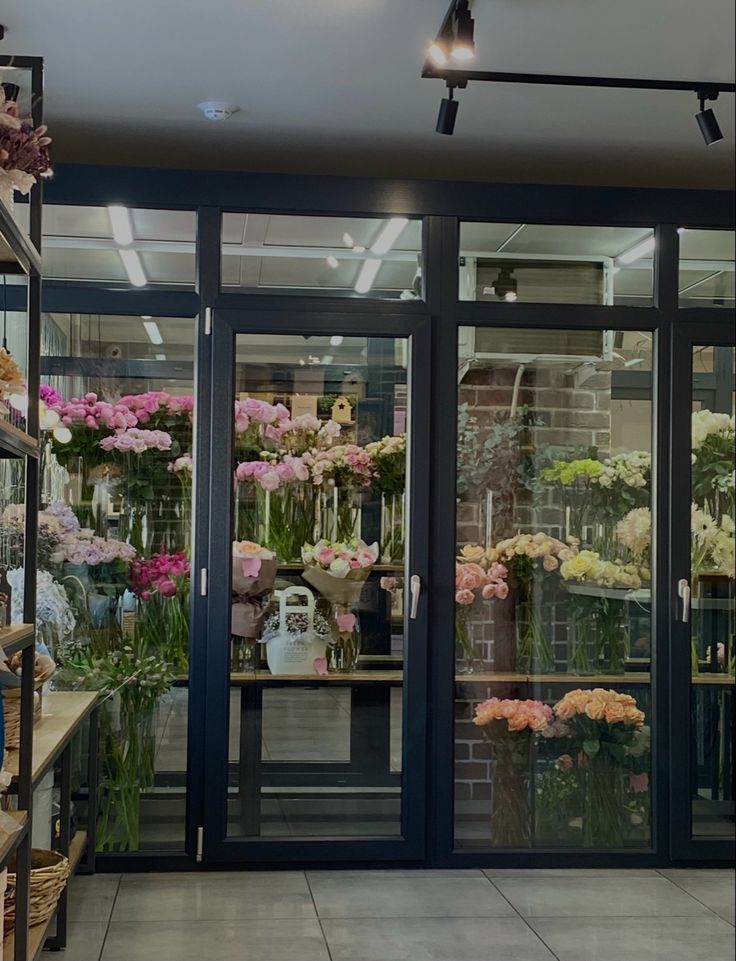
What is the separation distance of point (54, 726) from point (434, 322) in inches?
73.9

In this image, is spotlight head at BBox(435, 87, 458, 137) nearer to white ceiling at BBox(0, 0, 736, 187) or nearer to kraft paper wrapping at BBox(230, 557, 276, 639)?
white ceiling at BBox(0, 0, 736, 187)

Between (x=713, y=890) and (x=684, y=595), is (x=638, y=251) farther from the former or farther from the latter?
(x=713, y=890)

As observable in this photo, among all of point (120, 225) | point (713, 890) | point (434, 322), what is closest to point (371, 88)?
point (434, 322)

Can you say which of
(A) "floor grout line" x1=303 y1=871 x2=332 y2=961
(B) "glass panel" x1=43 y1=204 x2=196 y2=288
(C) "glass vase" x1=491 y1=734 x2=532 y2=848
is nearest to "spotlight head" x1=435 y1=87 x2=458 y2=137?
(B) "glass panel" x1=43 y1=204 x2=196 y2=288

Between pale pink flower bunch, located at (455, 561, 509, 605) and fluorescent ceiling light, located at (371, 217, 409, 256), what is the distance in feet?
3.68

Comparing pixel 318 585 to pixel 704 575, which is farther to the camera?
pixel 704 575

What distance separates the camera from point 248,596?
3.93m

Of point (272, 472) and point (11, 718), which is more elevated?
point (272, 472)

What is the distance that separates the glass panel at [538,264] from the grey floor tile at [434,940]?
80.6 inches

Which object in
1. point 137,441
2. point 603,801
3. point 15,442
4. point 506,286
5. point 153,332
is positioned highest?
point 506,286

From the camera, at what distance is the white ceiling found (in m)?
3.06

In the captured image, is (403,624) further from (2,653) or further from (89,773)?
(2,653)

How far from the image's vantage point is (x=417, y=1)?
2.97 metres

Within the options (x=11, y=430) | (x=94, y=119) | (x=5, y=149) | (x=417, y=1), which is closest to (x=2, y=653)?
(x=11, y=430)
